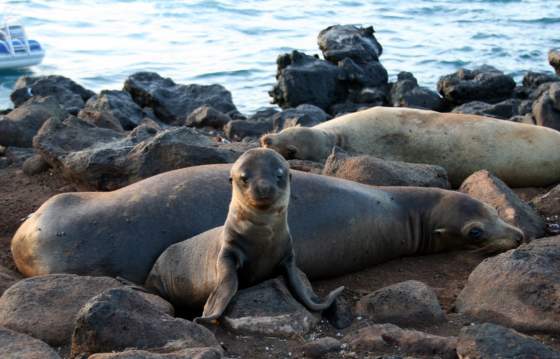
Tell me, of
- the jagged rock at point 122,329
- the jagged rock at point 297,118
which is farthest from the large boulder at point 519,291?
the jagged rock at point 297,118

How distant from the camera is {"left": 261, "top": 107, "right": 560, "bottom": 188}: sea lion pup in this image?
8.47m

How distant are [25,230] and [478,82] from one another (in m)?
10.2

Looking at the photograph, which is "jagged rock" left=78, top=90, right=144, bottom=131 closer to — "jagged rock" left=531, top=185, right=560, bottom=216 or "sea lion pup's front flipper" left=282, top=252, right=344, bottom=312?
"jagged rock" left=531, top=185, right=560, bottom=216

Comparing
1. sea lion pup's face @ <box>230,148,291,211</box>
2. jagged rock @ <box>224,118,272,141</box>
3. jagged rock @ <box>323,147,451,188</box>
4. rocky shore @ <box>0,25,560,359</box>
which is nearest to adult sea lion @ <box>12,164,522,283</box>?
rocky shore @ <box>0,25,560,359</box>

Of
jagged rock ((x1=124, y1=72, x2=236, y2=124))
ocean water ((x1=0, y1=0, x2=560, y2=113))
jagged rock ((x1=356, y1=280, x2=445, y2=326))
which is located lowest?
ocean water ((x1=0, y1=0, x2=560, y2=113))

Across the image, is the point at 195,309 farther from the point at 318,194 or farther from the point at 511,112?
the point at 511,112

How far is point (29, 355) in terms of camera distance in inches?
148

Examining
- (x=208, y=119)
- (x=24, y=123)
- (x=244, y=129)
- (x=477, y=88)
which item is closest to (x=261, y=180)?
(x=24, y=123)

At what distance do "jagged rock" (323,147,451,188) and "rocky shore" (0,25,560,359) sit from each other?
10 millimetres

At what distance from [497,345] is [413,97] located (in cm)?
1069

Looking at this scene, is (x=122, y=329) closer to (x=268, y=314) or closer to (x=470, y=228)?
(x=268, y=314)

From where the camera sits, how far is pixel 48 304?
14.9ft

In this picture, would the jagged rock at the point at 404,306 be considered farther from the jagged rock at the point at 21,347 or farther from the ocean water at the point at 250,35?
the ocean water at the point at 250,35

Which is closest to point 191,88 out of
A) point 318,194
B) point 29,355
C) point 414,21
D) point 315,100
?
point 315,100
